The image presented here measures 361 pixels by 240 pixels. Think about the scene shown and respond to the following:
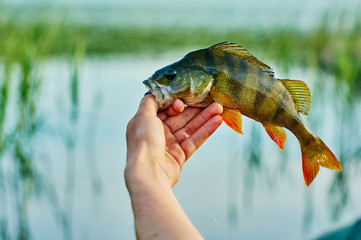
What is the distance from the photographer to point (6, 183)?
15.6 ft

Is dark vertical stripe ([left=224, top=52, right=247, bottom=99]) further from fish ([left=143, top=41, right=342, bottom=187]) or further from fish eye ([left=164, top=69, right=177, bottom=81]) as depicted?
fish eye ([left=164, top=69, right=177, bottom=81])

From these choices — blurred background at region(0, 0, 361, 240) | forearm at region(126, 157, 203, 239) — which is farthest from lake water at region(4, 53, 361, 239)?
forearm at region(126, 157, 203, 239)

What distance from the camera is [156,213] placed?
1695mm

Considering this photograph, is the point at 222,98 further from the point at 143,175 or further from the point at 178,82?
the point at 143,175

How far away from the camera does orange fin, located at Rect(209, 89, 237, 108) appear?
7.81 feet

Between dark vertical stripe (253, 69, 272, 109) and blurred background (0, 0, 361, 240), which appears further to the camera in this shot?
blurred background (0, 0, 361, 240)

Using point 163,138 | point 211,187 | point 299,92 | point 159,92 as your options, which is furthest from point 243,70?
point 211,187

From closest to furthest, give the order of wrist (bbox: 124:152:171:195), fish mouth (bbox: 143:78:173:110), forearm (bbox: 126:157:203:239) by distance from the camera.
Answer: forearm (bbox: 126:157:203:239) → wrist (bbox: 124:152:171:195) → fish mouth (bbox: 143:78:173:110)

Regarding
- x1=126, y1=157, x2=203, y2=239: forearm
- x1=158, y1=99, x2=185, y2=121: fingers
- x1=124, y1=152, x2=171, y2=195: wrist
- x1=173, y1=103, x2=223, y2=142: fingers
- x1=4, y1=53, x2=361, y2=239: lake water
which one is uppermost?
x1=158, y1=99, x2=185, y2=121: fingers

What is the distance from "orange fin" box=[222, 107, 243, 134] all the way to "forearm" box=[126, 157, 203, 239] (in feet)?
2.03

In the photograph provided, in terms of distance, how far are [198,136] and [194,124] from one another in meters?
0.08

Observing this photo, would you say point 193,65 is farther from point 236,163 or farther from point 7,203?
point 236,163

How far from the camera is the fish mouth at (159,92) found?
2334mm

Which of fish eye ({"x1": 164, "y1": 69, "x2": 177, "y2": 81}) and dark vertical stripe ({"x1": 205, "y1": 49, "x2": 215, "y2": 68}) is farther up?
dark vertical stripe ({"x1": 205, "y1": 49, "x2": 215, "y2": 68})
